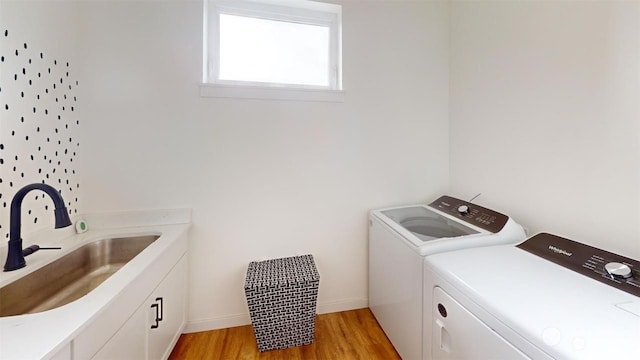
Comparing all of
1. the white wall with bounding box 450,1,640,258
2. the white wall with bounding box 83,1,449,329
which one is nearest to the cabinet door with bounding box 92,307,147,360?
the white wall with bounding box 83,1,449,329

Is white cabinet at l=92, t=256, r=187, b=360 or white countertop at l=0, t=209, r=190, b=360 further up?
white countertop at l=0, t=209, r=190, b=360

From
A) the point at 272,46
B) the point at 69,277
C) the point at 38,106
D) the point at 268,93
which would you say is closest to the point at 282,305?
the point at 69,277

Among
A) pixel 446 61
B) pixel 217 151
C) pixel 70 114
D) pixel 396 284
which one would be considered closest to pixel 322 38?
pixel 446 61

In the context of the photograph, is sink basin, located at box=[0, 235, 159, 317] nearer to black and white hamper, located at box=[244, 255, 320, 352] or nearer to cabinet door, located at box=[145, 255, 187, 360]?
cabinet door, located at box=[145, 255, 187, 360]

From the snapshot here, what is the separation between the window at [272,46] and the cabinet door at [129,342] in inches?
52.6

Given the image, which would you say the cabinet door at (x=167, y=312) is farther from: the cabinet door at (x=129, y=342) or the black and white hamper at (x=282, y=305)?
the black and white hamper at (x=282, y=305)

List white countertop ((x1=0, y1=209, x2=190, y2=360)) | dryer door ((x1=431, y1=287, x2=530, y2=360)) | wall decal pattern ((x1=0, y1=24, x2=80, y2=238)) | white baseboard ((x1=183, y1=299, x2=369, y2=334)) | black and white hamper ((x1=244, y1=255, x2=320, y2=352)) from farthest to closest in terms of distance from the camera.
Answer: white baseboard ((x1=183, y1=299, x2=369, y2=334))
black and white hamper ((x1=244, y1=255, x2=320, y2=352))
wall decal pattern ((x1=0, y1=24, x2=80, y2=238))
dryer door ((x1=431, y1=287, x2=530, y2=360))
white countertop ((x1=0, y1=209, x2=190, y2=360))

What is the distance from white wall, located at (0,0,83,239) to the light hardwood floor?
1065 mm

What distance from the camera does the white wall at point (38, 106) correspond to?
1.13 meters

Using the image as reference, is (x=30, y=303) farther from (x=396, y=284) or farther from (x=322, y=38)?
(x=322, y=38)

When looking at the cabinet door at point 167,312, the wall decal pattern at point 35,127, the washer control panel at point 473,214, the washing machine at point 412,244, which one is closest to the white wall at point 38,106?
the wall decal pattern at point 35,127

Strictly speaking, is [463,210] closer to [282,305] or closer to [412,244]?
[412,244]

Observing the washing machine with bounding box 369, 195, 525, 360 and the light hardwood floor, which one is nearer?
the washing machine with bounding box 369, 195, 525, 360

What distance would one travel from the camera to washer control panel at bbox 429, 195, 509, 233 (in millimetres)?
1439
